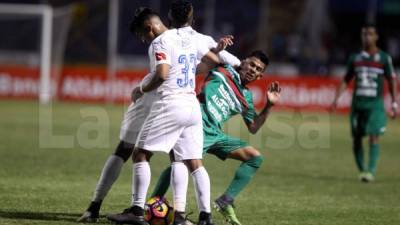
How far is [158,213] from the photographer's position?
29.9 feet

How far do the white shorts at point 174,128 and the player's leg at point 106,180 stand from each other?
0.63 meters

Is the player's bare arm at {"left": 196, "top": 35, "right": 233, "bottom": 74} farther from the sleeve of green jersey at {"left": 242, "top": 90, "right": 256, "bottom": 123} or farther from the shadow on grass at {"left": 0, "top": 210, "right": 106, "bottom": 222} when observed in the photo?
the shadow on grass at {"left": 0, "top": 210, "right": 106, "bottom": 222}

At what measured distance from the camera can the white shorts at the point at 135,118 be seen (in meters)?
9.19

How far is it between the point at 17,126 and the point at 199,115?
1387cm

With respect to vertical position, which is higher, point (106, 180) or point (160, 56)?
point (160, 56)

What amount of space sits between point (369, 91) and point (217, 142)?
6.53 meters

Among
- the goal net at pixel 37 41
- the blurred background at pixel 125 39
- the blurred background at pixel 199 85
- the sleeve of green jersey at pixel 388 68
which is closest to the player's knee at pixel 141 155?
the blurred background at pixel 199 85

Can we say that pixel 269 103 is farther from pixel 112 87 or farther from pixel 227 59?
pixel 112 87

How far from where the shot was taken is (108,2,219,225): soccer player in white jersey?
867 cm

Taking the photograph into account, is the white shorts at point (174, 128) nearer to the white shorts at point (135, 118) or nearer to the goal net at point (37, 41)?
the white shorts at point (135, 118)

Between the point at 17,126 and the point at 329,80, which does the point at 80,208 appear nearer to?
the point at 17,126

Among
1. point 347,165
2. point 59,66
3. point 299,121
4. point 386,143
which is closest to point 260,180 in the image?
point 347,165

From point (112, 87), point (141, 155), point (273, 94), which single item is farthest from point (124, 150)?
point (112, 87)

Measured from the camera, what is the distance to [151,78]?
340 inches
